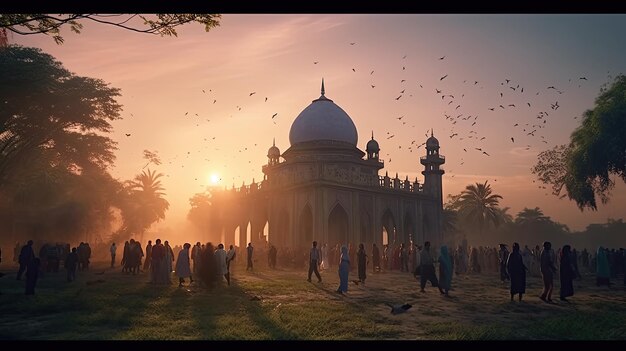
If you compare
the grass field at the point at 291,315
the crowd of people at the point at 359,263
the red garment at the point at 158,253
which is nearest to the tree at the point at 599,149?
the crowd of people at the point at 359,263

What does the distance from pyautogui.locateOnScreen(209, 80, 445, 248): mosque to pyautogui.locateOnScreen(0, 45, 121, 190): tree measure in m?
13.6

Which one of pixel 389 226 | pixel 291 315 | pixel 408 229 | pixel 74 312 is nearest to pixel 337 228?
pixel 389 226

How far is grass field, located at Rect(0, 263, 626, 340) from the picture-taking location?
827cm

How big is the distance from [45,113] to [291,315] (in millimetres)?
26131

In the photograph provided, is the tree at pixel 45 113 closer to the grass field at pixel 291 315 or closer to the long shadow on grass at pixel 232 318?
the grass field at pixel 291 315

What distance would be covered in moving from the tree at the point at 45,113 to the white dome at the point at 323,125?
16.5 m

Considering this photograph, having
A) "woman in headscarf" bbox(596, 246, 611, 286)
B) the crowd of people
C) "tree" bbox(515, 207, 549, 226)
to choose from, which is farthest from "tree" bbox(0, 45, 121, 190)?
"tree" bbox(515, 207, 549, 226)

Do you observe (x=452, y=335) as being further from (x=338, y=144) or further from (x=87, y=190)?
(x=87, y=190)

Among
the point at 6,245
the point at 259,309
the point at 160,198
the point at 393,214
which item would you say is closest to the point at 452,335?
the point at 259,309

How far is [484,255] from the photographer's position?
2895 centimetres

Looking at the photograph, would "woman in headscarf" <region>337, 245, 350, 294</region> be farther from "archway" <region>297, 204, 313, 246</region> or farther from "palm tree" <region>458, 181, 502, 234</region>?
"palm tree" <region>458, 181, 502, 234</region>

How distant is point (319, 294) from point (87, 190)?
36003mm

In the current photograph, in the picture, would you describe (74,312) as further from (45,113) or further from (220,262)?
(45,113)

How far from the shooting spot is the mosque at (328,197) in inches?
1393
